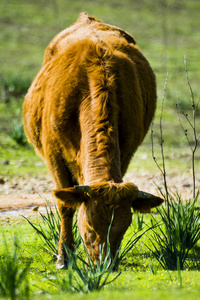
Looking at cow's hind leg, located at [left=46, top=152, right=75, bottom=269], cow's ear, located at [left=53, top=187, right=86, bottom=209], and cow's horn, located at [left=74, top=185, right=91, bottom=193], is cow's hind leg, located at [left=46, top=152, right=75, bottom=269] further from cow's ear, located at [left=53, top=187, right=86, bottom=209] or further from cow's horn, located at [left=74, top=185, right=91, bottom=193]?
cow's horn, located at [left=74, top=185, right=91, bottom=193]

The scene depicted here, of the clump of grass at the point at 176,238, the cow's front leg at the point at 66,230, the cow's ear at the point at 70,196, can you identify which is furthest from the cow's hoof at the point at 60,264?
the cow's ear at the point at 70,196

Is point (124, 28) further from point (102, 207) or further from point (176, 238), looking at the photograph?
point (102, 207)

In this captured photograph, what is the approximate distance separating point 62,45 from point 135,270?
10.1ft

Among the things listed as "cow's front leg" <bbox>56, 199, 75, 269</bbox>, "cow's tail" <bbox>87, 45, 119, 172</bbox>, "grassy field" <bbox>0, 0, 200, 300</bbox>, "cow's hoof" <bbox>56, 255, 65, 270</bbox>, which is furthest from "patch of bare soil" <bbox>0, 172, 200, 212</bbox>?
"cow's tail" <bbox>87, 45, 119, 172</bbox>

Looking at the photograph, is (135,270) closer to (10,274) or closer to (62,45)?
(10,274)

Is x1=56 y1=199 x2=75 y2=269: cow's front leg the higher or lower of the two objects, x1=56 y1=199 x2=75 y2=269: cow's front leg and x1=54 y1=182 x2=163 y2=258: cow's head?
the lower

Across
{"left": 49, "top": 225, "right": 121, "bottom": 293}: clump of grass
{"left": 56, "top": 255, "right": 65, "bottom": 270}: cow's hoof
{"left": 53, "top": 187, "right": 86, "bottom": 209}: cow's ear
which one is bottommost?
{"left": 56, "top": 255, "right": 65, "bottom": 270}: cow's hoof

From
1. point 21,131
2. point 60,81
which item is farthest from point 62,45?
point 21,131

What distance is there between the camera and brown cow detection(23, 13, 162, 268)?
15.4 feet

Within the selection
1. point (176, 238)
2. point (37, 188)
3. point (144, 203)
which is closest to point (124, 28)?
point (37, 188)

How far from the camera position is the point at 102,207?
183 inches

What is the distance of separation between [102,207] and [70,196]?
0.35m

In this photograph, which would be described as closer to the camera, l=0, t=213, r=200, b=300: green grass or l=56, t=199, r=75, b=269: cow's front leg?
l=0, t=213, r=200, b=300: green grass

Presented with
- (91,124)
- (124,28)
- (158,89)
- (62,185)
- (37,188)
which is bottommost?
(37,188)
